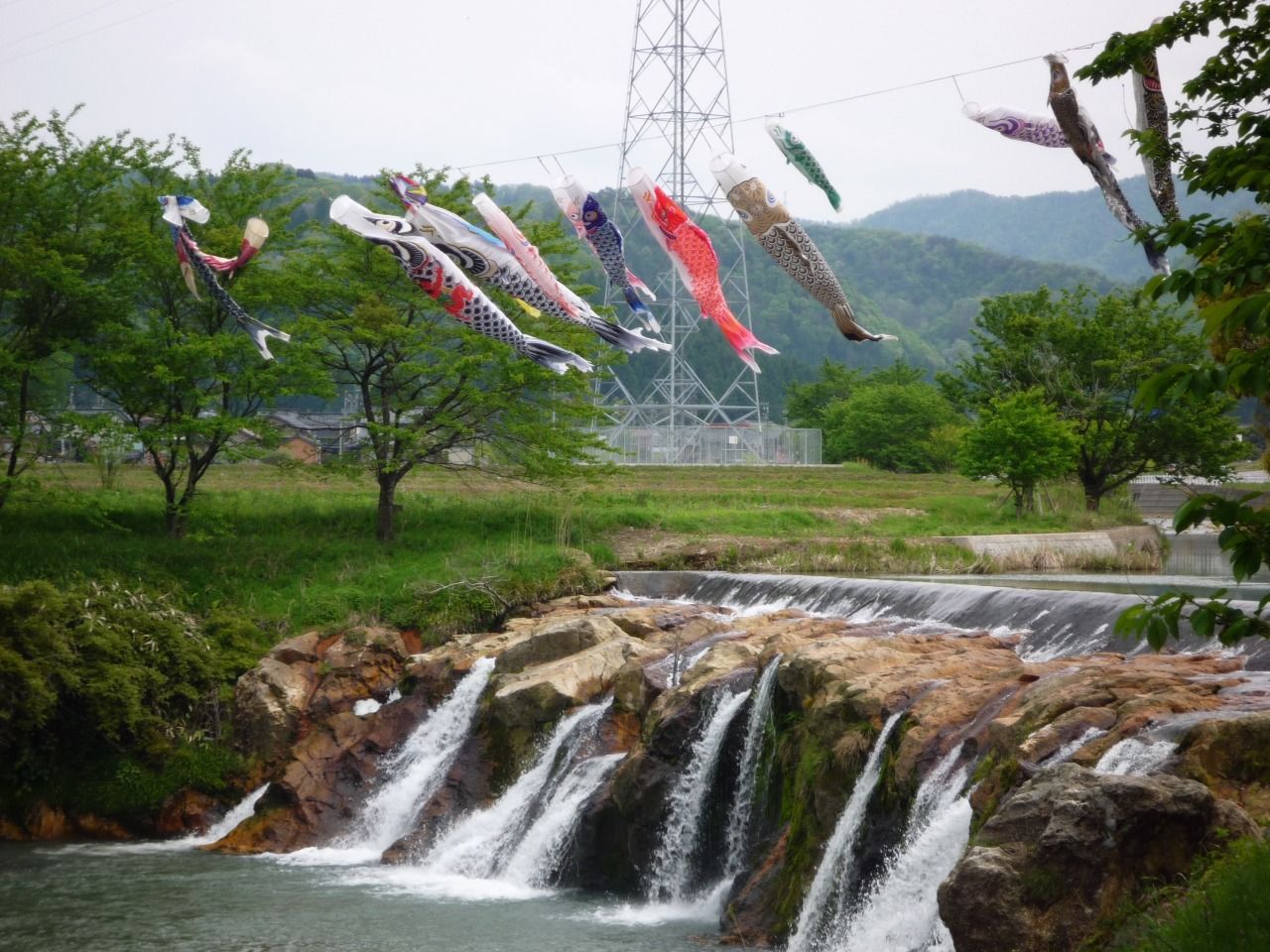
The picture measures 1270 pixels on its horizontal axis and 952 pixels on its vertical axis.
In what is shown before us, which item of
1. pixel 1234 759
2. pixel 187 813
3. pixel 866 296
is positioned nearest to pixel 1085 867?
pixel 1234 759

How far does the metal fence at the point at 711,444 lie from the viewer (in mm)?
44312

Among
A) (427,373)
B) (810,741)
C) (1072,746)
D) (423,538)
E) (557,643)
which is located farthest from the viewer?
(423,538)

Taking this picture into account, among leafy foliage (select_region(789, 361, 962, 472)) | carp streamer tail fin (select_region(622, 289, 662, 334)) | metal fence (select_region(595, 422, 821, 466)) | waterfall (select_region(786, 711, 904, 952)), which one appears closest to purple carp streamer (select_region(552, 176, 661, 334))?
carp streamer tail fin (select_region(622, 289, 662, 334))

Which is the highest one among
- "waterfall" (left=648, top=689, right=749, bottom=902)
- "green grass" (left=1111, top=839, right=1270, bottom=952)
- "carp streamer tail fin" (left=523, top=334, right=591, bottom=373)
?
"carp streamer tail fin" (left=523, top=334, right=591, bottom=373)

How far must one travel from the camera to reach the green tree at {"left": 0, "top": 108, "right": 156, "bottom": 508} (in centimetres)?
1955

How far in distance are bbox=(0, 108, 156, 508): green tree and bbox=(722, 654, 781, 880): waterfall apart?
12477 millimetres

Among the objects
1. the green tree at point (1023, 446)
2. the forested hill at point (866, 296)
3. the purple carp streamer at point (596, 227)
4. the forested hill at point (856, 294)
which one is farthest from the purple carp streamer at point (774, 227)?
the forested hill at point (866, 296)

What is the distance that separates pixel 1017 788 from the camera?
734cm

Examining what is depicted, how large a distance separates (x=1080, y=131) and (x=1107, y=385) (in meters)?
20.7

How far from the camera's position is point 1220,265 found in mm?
4488

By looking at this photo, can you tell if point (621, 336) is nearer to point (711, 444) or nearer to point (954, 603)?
point (954, 603)

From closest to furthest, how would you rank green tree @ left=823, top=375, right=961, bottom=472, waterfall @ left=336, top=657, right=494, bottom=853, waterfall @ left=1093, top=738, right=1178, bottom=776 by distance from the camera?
waterfall @ left=1093, top=738, right=1178, bottom=776 → waterfall @ left=336, top=657, right=494, bottom=853 → green tree @ left=823, top=375, right=961, bottom=472

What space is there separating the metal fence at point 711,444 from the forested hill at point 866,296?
3989 cm

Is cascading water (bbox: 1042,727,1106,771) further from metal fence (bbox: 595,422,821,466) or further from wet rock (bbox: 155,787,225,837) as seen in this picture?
metal fence (bbox: 595,422,821,466)
